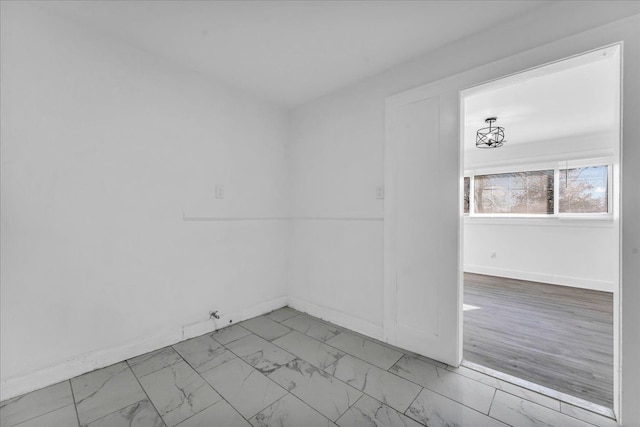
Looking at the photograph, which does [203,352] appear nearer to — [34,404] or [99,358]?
[99,358]

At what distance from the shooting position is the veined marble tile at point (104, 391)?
1.49m

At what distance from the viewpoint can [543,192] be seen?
15.5 feet

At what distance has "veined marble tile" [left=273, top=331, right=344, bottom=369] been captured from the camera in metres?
2.01

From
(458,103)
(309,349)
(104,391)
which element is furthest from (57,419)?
(458,103)

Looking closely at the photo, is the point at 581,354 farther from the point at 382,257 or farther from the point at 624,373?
the point at 382,257

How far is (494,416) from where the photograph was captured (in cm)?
146

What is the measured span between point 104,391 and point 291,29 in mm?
2571

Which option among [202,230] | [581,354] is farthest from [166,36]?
[581,354]

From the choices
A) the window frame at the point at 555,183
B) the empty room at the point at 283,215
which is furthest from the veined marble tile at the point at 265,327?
the window frame at the point at 555,183

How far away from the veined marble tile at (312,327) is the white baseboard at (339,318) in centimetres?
8

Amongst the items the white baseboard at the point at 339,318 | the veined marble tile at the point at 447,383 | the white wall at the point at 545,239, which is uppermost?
the white wall at the point at 545,239

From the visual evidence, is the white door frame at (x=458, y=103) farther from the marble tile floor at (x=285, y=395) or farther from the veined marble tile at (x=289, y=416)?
the veined marble tile at (x=289, y=416)

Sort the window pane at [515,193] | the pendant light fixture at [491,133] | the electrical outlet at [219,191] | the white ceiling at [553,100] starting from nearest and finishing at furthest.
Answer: the white ceiling at [553,100] → the electrical outlet at [219,191] → the pendant light fixture at [491,133] → the window pane at [515,193]

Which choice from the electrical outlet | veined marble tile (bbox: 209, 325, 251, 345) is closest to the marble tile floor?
veined marble tile (bbox: 209, 325, 251, 345)
